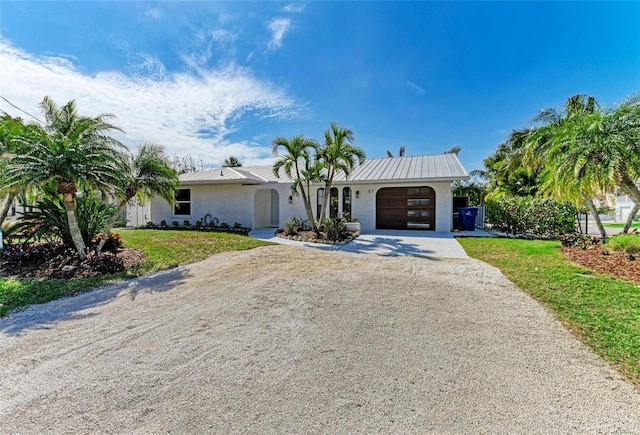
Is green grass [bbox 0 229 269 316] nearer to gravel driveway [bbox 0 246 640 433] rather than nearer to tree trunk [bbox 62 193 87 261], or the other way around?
gravel driveway [bbox 0 246 640 433]

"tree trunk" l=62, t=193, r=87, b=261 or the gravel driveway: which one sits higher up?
"tree trunk" l=62, t=193, r=87, b=261

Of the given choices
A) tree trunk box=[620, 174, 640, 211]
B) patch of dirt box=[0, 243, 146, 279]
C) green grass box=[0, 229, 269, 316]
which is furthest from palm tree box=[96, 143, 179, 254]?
tree trunk box=[620, 174, 640, 211]

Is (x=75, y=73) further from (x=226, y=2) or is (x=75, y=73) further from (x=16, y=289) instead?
(x=16, y=289)

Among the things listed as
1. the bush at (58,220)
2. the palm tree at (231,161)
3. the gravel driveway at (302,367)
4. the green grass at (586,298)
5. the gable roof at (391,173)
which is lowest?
the gravel driveway at (302,367)

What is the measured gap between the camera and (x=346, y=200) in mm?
16344

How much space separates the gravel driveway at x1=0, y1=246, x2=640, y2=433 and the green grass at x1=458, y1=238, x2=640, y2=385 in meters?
0.28

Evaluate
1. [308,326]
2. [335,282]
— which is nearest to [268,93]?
[335,282]

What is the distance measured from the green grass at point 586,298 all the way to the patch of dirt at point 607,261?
324 millimetres

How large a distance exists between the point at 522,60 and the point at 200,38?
13337 millimetres

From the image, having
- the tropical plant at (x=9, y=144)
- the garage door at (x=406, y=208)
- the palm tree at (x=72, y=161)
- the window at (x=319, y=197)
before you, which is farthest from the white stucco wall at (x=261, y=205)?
the palm tree at (x=72, y=161)

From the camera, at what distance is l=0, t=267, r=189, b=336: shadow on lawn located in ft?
12.6

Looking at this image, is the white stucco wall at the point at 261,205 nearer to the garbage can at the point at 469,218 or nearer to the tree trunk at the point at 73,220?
the garbage can at the point at 469,218

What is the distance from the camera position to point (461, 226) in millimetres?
15609

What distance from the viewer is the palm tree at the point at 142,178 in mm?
7227
